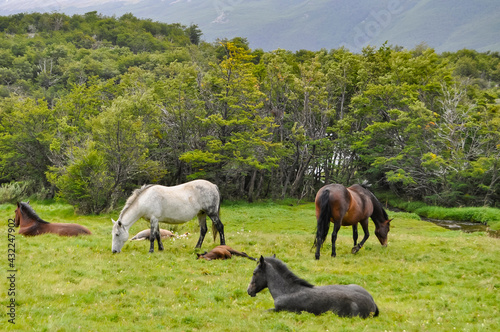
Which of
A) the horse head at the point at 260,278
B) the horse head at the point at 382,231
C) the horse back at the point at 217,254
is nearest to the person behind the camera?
the horse head at the point at 260,278

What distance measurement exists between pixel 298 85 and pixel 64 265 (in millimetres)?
35175

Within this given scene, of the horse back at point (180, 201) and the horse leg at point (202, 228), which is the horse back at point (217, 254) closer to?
the horse leg at point (202, 228)


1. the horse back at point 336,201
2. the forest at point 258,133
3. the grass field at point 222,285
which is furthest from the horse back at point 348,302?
the forest at point 258,133

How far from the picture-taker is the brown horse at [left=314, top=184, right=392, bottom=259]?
14.1 meters

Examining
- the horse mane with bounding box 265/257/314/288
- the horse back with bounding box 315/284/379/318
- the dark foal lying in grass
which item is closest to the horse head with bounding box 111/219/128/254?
the dark foal lying in grass

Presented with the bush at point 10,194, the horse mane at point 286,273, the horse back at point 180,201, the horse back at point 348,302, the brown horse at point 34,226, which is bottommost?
the bush at point 10,194

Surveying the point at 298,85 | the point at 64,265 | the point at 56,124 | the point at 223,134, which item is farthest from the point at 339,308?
the point at 56,124

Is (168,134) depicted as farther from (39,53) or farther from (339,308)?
(39,53)

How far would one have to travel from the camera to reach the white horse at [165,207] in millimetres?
13141

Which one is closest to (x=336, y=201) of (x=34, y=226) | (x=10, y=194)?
(x=34, y=226)

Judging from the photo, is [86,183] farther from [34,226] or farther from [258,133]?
[258,133]

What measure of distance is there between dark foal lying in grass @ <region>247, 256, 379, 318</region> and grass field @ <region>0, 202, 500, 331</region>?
29 centimetres

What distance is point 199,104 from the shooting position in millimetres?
37781

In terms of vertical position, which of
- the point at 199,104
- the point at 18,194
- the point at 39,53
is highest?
the point at 39,53
